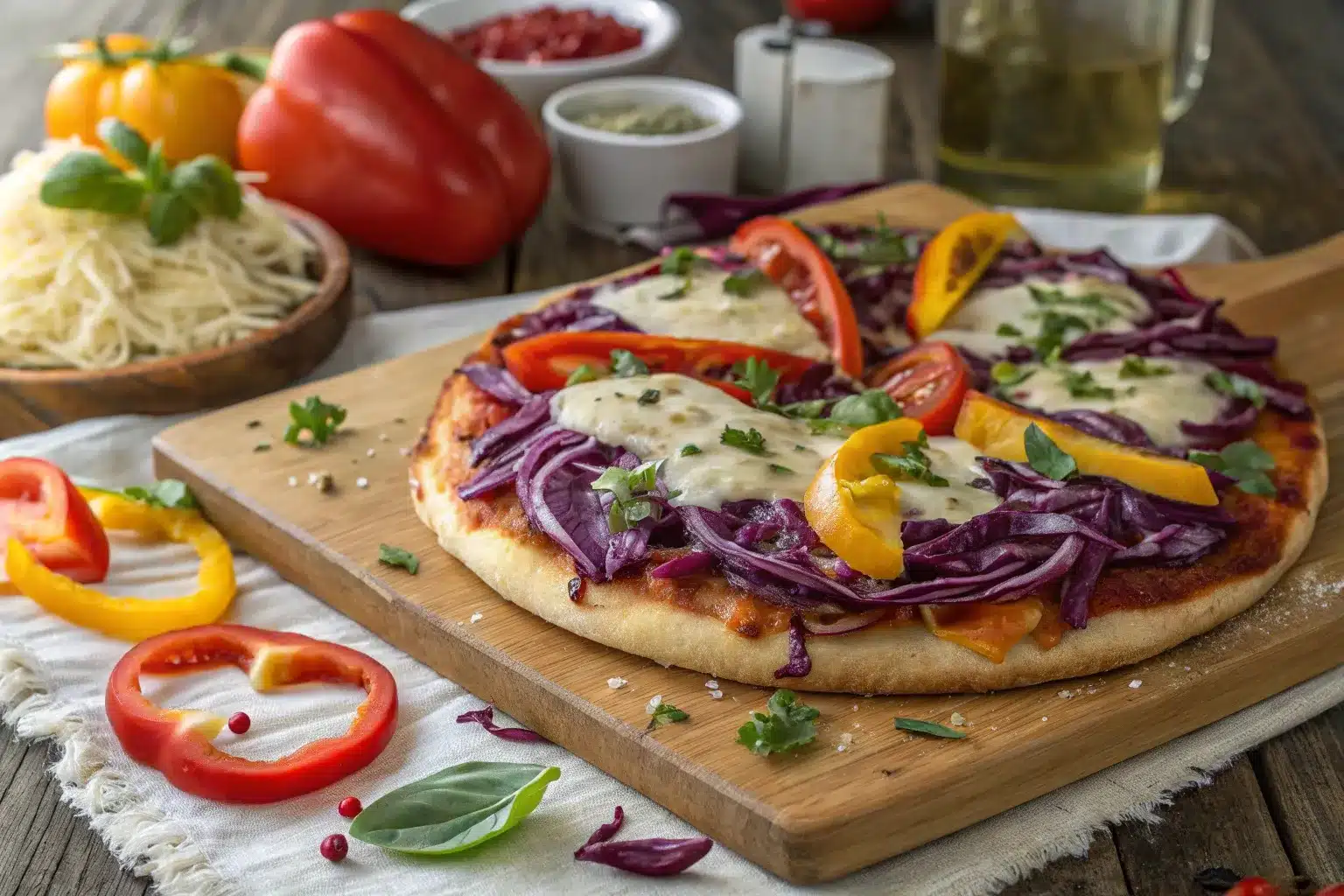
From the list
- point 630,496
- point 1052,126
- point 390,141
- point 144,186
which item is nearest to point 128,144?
point 144,186

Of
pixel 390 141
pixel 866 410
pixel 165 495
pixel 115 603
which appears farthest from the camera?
pixel 390 141

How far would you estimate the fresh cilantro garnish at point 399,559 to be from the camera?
12.7 feet

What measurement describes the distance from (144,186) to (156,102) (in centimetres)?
118

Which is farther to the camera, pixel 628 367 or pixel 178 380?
pixel 178 380

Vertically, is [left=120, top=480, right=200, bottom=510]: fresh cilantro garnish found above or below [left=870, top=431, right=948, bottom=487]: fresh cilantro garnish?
below

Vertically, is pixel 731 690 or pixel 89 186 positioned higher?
pixel 89 186

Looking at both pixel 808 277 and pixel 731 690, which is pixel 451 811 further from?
pixel 808 277

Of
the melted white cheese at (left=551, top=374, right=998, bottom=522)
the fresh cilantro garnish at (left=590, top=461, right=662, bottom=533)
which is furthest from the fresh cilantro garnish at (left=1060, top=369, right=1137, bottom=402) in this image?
the fresh cilantro garnish at (left=590, top=461, right=662, bottom=533)

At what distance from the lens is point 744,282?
4660mm

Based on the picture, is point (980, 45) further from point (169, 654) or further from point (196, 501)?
point (169, 654)

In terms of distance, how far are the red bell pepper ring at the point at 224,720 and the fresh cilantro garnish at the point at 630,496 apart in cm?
64

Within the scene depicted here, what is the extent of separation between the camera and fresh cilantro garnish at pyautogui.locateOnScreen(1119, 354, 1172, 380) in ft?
13.9

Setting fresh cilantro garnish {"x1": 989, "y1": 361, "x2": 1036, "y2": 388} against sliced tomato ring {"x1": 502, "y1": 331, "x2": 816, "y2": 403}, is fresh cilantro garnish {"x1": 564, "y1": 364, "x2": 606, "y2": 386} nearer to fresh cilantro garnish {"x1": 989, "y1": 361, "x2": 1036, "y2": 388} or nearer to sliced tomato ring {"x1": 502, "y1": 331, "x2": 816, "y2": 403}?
sliced tomato ring {"x1": 502, "y1": 331, "x2": 816, "y2": 403}

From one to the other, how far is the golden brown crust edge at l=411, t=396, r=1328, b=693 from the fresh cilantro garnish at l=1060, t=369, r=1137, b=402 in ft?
2.20
